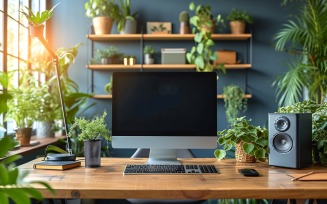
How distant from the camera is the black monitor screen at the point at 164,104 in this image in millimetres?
1983

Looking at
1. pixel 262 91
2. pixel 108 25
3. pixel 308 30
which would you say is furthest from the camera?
pixel 262 91

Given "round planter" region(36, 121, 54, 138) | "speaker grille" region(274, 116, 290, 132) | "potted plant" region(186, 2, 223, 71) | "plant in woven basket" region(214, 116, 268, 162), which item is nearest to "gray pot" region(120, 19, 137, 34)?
"potted plant" region(186, 2, 223, 71)

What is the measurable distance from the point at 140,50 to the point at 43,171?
104 inches

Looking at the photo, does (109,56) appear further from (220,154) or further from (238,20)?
(220,154)

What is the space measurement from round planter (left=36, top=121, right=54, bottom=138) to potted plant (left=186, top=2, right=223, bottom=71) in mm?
1583

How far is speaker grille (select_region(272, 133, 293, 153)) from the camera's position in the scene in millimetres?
1865

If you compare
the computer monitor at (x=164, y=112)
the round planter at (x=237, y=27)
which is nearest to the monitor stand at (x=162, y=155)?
the computer monitor at (x=164, y=112)

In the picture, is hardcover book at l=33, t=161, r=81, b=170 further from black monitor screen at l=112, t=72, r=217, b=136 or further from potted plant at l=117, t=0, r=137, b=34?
potted plant at l=117, t=0, r=137, b=34

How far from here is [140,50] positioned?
4.25 metres

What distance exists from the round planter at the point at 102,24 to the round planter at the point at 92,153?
2322 millimetres

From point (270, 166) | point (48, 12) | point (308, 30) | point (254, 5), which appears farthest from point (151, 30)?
point (270, 166)

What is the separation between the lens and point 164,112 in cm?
200

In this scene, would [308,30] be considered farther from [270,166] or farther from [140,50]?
[270,166]

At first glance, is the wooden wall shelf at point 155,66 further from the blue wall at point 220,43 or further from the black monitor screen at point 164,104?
the black monitor screen at point 164,104
